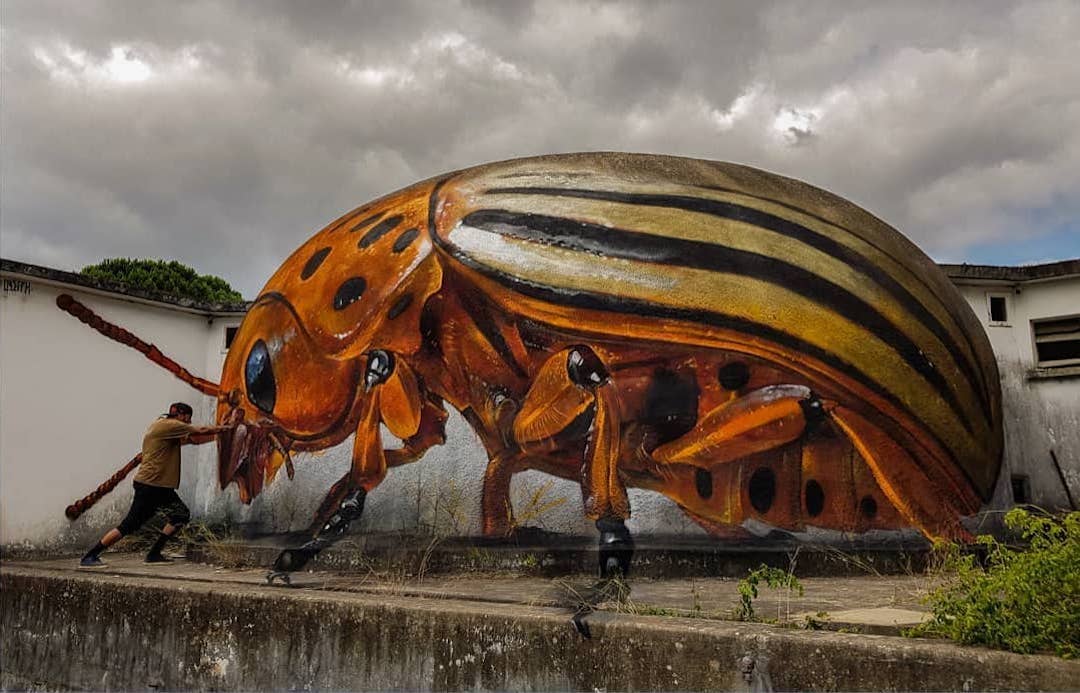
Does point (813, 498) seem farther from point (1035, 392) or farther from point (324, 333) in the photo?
point (1035, 392)

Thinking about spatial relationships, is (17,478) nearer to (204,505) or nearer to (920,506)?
(204,505)

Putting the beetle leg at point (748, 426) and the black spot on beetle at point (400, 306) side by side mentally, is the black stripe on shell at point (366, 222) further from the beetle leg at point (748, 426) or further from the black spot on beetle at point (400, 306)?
the beetle leg at point (748, 426)

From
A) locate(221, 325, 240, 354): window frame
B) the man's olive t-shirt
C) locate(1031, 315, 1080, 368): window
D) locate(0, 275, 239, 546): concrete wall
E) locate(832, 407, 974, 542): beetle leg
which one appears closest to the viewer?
locate(832, 407, 974, 542): beetle leg

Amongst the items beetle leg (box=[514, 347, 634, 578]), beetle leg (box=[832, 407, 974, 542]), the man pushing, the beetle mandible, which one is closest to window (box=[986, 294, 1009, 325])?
the beetle mandible

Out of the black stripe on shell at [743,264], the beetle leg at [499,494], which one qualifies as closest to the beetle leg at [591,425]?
the beetle leg at [499,494]

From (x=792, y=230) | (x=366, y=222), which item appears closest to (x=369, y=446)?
(x=366, y=222)

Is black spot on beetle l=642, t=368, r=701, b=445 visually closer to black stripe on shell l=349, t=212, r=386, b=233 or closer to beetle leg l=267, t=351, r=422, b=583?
beetle leg l=267, t=351, r=422, b=583
